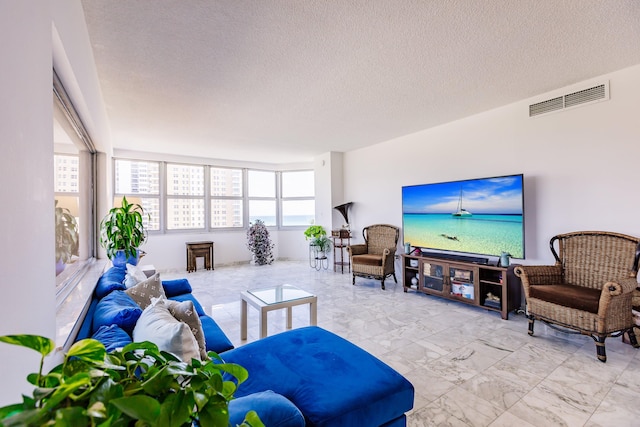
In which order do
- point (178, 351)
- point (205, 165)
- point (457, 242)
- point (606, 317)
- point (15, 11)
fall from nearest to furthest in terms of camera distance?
point (15, 11), point (178, 351), point (606, 317), point (457, 242), point (205, 165)

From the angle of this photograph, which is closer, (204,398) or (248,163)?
(204,398)

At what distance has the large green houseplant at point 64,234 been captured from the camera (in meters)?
1.89

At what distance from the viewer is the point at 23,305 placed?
856 mm

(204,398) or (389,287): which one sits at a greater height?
(204,398)

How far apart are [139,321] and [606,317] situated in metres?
3.46

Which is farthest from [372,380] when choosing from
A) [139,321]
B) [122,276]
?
[122,276]

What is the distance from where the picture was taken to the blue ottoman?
1330 mm

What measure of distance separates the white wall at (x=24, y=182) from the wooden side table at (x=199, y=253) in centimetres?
560

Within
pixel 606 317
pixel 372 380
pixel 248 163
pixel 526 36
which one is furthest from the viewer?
pixel 248 163

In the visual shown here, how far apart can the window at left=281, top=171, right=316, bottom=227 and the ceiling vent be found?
210 inches

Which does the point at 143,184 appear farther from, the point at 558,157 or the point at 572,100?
the point at 572,100

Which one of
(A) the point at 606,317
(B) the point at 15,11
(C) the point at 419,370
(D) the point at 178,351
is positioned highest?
(B) the point at 15,11

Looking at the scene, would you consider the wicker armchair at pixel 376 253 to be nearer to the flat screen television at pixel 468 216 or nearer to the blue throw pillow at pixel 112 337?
the flat screen television at pixel 468 216

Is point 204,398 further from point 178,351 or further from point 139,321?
point 139,321
